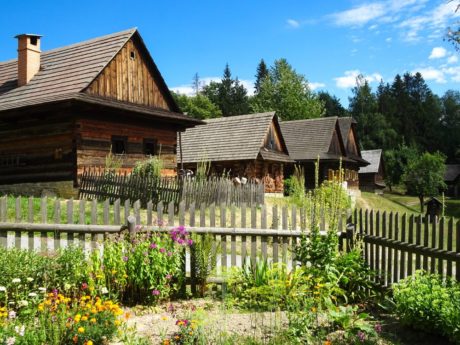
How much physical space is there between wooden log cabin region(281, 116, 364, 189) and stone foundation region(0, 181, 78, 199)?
20.1 m

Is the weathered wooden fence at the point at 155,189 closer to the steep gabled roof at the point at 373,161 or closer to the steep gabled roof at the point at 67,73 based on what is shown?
the steep gabled roof at the point at 67,73

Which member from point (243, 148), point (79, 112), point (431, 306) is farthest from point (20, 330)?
point (243, 148)

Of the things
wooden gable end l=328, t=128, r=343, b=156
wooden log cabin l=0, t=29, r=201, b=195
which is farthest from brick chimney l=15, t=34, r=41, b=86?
wooden gable end l=328, t=128, r=343, b=156

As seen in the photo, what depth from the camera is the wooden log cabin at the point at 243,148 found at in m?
25.9

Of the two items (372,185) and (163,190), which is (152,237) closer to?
(163,190)

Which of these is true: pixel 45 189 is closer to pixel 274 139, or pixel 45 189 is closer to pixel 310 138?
pixel 274 139

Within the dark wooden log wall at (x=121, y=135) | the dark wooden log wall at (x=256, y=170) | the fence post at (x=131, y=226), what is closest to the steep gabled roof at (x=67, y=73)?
the dark wooden log wall at (x=121, y=135)

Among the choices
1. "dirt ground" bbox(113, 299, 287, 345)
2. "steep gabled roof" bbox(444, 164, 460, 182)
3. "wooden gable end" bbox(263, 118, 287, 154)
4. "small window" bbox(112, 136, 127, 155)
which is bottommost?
"dirt ground" bbox(113, 299, 287, 345)

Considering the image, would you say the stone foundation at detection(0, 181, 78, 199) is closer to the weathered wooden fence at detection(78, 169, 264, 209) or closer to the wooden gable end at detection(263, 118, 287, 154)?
the weathered wooden fence at detection(78, 169, 264, 209)

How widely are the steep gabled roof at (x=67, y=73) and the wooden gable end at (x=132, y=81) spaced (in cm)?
15

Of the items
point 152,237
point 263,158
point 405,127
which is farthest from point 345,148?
point 405,127

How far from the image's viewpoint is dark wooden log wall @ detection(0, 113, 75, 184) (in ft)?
52.9

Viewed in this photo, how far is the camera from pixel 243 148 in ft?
85.5

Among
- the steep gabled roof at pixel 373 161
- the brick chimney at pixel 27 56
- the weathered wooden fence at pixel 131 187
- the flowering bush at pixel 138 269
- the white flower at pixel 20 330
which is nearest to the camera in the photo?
the white flower at pixel 20 330
